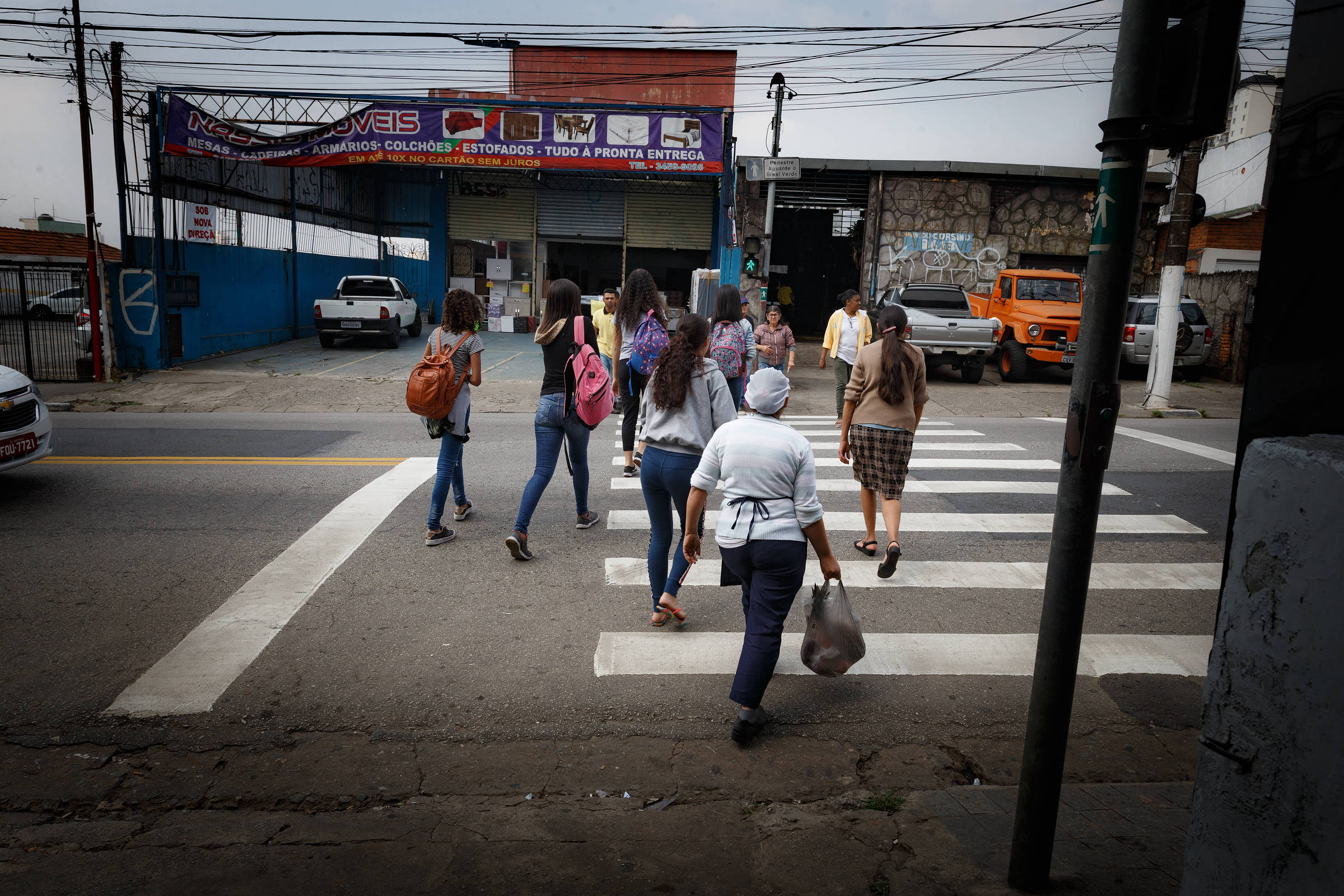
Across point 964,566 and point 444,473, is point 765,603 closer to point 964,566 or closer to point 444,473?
point 964,566

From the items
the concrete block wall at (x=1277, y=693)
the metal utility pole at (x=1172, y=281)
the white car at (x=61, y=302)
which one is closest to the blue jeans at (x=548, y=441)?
the concrete block wall at (x=1277, y=693)

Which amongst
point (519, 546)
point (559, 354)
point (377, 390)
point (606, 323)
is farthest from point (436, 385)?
point (377, 390)

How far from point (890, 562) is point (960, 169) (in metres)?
20.1

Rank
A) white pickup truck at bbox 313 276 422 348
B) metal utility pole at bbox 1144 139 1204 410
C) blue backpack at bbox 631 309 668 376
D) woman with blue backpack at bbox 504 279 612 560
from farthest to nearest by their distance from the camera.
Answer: white pickup truck at bbox 313 276 422 348, metal utility pole at bbox 1144 139 1204 410, blue backpack at bbox 631 309 668 376, woman with blue backpack at bbox 504 279 612 560

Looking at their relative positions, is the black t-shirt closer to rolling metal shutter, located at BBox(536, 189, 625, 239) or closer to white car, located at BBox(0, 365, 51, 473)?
white car, located at BBox(0, 365, 51, 473)

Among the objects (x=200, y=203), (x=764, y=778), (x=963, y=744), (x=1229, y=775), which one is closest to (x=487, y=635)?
(x=764, y=778)

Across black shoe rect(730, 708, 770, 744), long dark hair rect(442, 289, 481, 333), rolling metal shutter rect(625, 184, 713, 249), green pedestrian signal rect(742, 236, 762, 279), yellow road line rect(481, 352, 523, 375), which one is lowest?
black shoe rect(730, 708, 770, 744)

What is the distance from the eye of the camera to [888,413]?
622 centimetres

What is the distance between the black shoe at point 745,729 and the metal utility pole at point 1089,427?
1330 mm

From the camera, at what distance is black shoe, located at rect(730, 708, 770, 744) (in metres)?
3.99

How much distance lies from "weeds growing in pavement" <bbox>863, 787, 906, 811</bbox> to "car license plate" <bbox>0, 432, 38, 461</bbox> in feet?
25.3

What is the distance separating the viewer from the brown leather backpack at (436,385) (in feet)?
21.1

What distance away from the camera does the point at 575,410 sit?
20.4 ft

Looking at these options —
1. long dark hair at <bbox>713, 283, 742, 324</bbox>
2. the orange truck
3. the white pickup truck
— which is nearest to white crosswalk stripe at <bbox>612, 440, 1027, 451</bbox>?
long dark hair at <bbox>713, 283, 742, 324</bbox>
